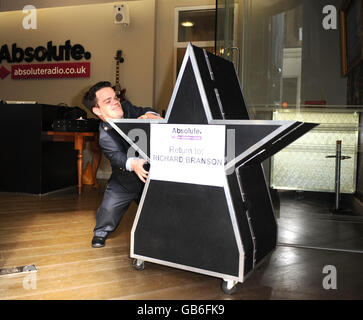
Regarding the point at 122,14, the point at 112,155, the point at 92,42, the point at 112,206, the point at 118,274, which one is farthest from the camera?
the point at 92,42

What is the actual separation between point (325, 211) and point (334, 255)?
55 centimetres

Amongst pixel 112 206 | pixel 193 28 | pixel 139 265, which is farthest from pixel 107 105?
pixel 193 28

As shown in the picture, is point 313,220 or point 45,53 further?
point 45,53

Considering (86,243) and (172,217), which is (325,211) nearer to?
(172,217)

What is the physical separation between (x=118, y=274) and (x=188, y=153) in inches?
24.4

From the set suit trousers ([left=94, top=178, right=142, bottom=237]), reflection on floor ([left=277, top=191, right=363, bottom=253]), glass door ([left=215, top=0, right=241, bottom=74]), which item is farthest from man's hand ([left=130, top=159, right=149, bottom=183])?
glass door ([left=215, top=0, right=241, bottom=74])

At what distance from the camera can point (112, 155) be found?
6.19 feet

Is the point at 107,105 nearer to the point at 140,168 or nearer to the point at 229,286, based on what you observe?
the point at 140,168

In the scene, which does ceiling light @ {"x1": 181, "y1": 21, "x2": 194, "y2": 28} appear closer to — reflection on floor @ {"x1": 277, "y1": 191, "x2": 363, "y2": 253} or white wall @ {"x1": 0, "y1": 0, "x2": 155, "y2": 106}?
white wall @ {"x1": 0, "y1": 0, "x2": 155, "y2": 106}

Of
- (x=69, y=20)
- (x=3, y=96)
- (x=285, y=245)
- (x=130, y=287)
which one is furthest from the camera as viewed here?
(x=3, y=96)

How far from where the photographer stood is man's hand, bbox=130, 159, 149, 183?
Answer: 1712mm

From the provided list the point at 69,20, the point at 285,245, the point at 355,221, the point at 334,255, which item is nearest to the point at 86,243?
the point at 285,245
